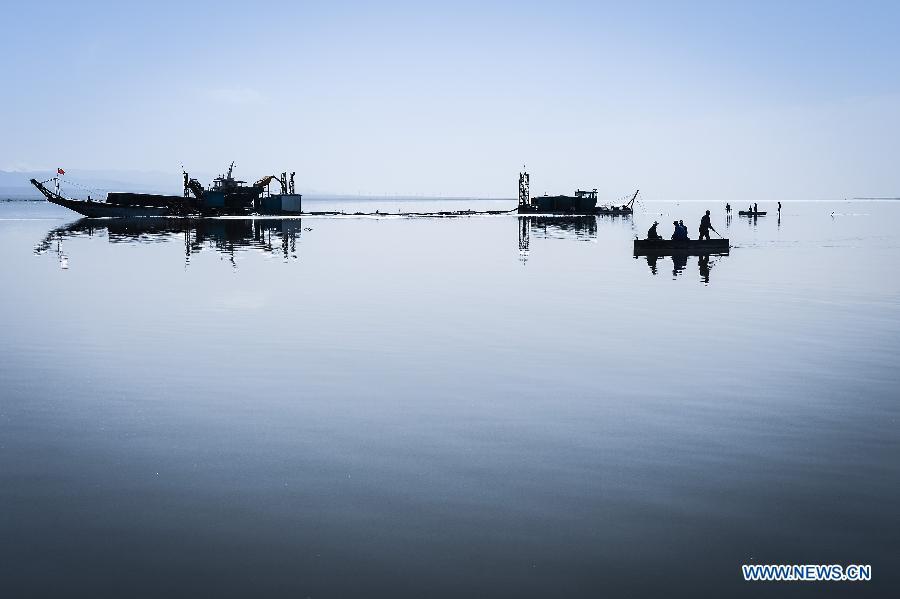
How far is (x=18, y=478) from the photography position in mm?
10406

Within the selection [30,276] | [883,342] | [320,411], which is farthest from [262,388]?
[30,276]

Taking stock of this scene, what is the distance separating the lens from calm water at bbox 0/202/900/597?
315 inches

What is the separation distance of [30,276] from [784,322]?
35.7m

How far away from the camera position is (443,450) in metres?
11.7

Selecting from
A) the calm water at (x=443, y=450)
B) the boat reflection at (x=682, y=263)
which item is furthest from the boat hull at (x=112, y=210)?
the calm water at (x=443, y=450)

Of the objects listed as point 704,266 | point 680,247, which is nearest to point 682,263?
point 704,266

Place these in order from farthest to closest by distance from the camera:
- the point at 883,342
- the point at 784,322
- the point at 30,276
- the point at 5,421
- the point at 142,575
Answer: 1. the point at 30,276
2. the point at 784,322
3. the point at 883,342
4. the point at 5,421
5. the point at 142,575

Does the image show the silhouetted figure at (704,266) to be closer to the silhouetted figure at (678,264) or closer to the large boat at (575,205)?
the silhouetted figure at (678,264)

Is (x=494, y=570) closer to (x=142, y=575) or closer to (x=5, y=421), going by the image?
(x=142, y=575)

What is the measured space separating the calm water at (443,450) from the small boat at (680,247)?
24.5 m

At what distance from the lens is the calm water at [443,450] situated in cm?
801

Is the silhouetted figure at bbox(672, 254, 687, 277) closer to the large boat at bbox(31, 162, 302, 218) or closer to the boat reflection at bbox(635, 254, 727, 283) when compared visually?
the boat reflection at bbox(635, 254, 727, 283)

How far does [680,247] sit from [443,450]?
43.4 m

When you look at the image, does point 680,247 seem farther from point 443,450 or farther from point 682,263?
point 443,450
